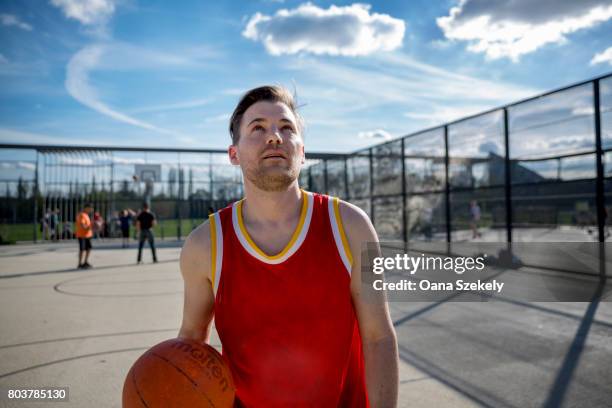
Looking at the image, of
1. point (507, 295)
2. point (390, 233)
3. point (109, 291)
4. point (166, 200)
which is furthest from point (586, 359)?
point (166, 200)

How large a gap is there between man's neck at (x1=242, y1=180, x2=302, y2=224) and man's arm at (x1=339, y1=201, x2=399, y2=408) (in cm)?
26

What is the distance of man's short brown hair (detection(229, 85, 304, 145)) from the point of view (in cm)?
201

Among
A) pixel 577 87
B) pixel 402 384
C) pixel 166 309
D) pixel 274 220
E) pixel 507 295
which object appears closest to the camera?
pixel 274 220

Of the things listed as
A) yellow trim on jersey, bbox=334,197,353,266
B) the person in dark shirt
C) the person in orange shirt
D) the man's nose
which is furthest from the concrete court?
the person in dark shirt

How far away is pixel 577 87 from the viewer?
7961 mm

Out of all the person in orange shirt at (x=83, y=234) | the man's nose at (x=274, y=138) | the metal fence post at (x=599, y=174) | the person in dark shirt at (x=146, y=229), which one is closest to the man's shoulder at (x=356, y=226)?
the man's nose at (x=274, y=138)

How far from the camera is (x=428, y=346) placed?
14.6ft

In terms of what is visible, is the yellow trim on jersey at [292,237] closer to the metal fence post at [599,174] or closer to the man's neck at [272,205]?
the man's neck at [272,205]

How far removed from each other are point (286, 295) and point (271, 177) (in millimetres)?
514

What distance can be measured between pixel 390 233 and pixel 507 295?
7775mm

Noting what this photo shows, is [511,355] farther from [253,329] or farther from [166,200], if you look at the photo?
[166,200]

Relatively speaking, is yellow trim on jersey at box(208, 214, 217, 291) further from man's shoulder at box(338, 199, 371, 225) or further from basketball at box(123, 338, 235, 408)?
man's shoulder at box(338, 199, 371, 225)

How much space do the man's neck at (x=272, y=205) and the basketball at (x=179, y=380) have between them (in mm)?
658

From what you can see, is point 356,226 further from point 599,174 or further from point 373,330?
point 599,174
